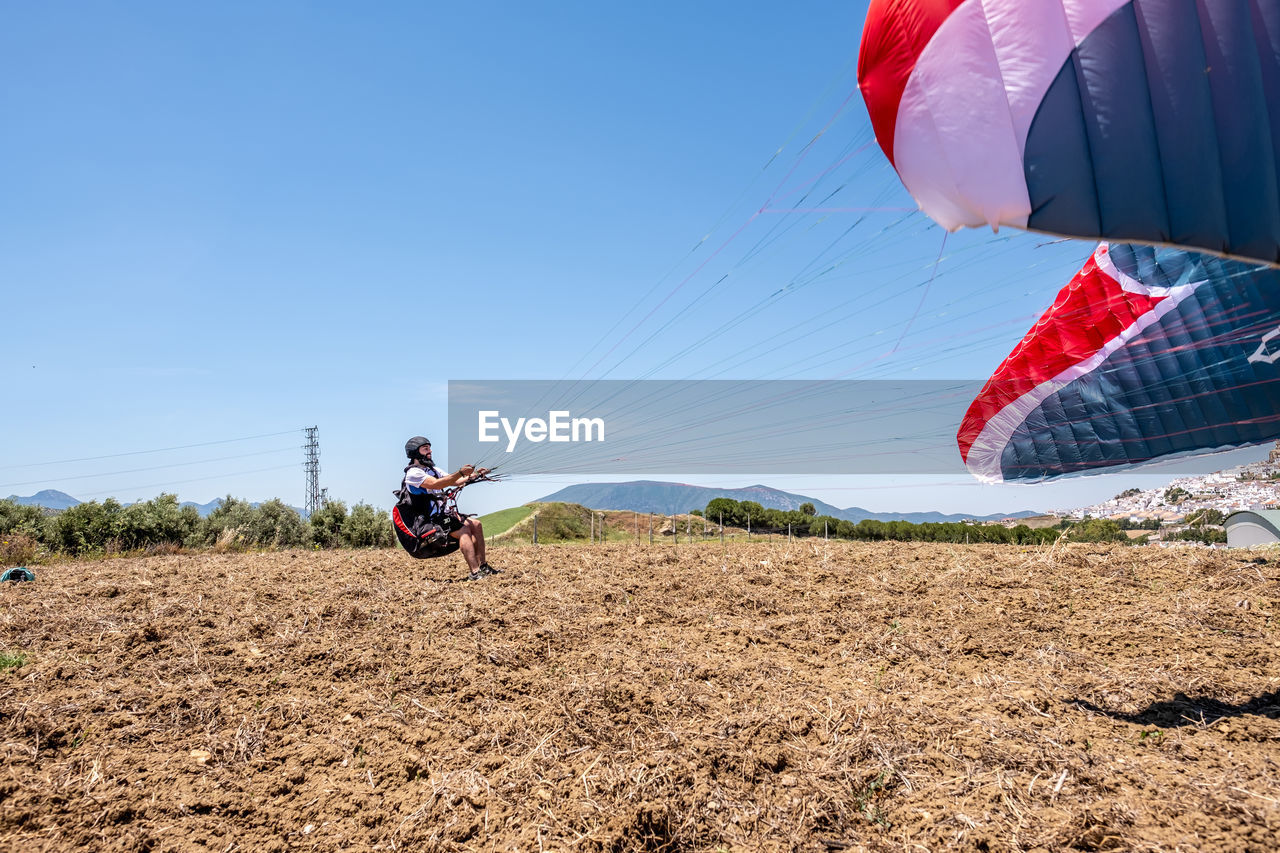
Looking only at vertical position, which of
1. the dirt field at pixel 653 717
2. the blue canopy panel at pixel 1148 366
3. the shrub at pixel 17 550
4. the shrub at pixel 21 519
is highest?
the blue canopy panel at pixel 1148 366

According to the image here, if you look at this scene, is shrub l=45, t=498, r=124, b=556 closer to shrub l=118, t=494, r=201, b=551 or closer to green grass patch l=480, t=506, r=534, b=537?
shrub l=118, t=494, r=201, b=551

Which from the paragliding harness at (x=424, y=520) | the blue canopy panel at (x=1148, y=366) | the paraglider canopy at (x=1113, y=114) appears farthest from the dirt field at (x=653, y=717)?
the blue canopy panel at (x=1148, y=366)

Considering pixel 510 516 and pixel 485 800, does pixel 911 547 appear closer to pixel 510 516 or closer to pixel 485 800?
pixel 485 800

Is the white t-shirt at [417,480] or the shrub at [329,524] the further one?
the shrub at [329,524]

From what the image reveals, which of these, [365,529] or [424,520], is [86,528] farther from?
[424,520]

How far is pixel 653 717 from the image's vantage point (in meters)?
3.38

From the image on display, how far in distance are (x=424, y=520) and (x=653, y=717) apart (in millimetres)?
4111

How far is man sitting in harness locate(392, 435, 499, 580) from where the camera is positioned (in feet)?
22.2

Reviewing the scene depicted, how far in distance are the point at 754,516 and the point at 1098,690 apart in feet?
55.2

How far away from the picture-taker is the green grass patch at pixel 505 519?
2258cm

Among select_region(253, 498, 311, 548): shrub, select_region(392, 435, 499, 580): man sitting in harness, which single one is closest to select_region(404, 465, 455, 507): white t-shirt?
select_region(392, 435, 499, 580): man sitting in harness

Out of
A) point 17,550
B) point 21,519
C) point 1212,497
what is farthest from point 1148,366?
point 21,519

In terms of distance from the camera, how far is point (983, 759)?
8.98 ft

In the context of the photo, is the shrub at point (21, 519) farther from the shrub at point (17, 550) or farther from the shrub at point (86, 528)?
the shrub at point (17, 550)
